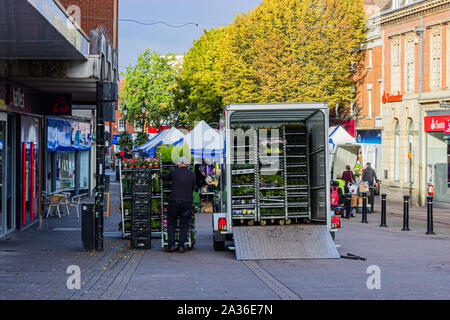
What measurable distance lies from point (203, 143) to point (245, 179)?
486 inches

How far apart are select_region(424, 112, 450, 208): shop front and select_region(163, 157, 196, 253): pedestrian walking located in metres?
18.9

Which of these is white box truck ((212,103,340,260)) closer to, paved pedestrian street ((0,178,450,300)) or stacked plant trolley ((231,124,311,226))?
stacked plant trolley ((231,124,311,226))

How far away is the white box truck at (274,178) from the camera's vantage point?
13.8 m

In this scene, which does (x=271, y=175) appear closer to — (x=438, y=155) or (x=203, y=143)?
(x=203, y=143)

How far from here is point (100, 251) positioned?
47.4 feet

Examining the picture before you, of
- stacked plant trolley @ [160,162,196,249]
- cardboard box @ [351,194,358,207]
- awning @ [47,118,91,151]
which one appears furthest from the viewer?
awning @ [47,118,91,151]

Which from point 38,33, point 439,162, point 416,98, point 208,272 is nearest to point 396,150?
point 416,98

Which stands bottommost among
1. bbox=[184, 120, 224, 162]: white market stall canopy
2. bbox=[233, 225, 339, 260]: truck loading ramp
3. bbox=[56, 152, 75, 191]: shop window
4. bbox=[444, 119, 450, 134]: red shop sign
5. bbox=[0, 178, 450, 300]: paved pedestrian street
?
bbox=[0, 178, 450, 300]: paved pedestrian street

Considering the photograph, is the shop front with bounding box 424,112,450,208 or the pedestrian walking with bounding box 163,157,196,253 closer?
the pedestrian walking with bounding box 163,157,196,253

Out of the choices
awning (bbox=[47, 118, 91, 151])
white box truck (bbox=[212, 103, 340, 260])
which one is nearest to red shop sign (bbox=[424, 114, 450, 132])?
awning (bbox=[47, 118, 91, 151])

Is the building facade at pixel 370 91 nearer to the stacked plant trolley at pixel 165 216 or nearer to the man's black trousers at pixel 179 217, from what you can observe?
the stacked plant trolley at pixel 165 216

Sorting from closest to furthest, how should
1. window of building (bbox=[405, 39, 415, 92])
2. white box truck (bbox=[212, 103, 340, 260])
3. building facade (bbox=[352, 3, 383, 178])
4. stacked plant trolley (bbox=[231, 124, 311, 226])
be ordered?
1. white box truck (bbox=[212, 103, 340, 260])
2. stacked plant trolley (bbox=[231, 124, 311, 226])
3. window of building (bbox=[405, 39, 415, 92])
4. building facade (bbox=[352, 3, 383, 178])

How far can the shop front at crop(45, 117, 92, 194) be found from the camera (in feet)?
87.5

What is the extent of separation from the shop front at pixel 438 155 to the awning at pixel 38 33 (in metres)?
19.7
